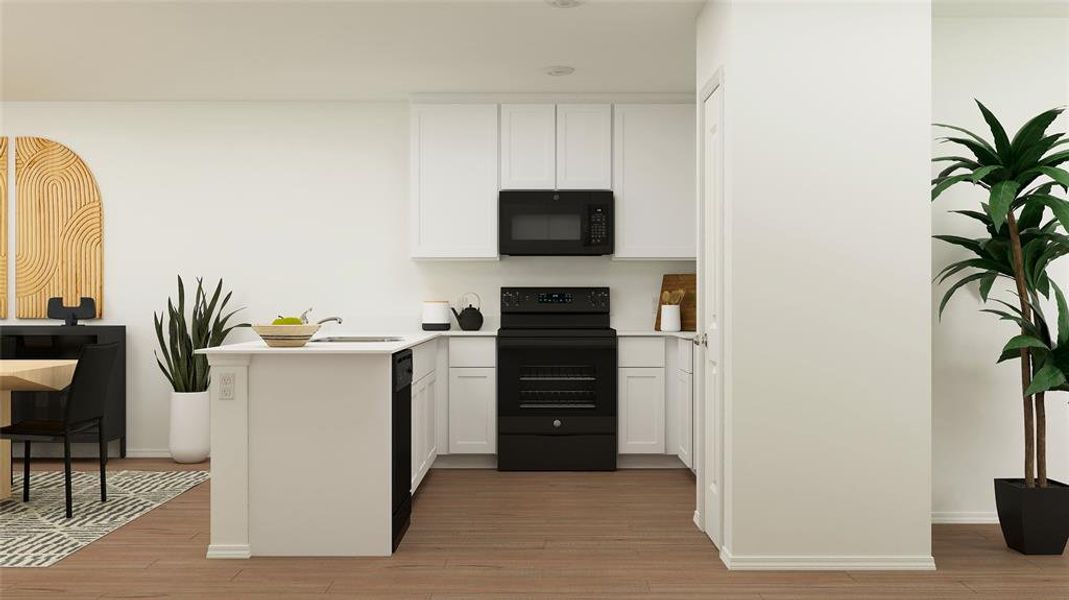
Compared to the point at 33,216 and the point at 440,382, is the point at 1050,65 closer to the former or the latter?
the point at 440,382

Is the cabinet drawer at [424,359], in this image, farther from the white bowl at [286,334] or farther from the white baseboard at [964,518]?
the white baseboard at [964,518]

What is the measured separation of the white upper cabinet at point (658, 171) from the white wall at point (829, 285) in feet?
7.42

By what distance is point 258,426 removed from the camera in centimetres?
356

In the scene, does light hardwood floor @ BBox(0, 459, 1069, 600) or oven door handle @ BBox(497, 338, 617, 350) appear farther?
oven door handle @ BBox(497, 338, 617, 350)

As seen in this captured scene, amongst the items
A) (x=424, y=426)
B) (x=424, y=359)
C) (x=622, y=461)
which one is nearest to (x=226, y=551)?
(x=424, y=426)

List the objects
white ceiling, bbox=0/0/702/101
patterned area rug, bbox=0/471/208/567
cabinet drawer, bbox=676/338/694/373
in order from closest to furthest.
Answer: patterned area rug, bbox=0/471/208/567
white ceiling, bbox=0/0/702/101
cabinet drawer, bbox=676/338/694/373

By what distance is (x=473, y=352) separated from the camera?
5.61 metres

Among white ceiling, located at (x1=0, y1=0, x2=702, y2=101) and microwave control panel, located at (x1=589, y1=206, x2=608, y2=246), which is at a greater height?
white ceiling, located at (x1=0, y1=0, x2=702, y2=101)

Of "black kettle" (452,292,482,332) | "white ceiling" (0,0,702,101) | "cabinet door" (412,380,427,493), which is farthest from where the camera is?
"black kettle" (452,292,482,332)

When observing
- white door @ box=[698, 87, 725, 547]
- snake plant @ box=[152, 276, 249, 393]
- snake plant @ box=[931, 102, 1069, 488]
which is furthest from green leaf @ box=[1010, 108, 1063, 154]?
snake plant @ box=[152, 276, 249, 393]

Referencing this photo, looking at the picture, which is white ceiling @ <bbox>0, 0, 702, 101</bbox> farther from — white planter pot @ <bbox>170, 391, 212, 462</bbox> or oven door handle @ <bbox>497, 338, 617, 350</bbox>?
white planter pot @ <bbox>170, 391, 212, 462</bbox>

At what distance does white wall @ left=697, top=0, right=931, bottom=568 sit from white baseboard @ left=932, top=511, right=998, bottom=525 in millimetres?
825

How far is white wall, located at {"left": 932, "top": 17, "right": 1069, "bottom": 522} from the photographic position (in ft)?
13.5

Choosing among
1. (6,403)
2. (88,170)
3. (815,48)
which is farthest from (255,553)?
(88,170)
